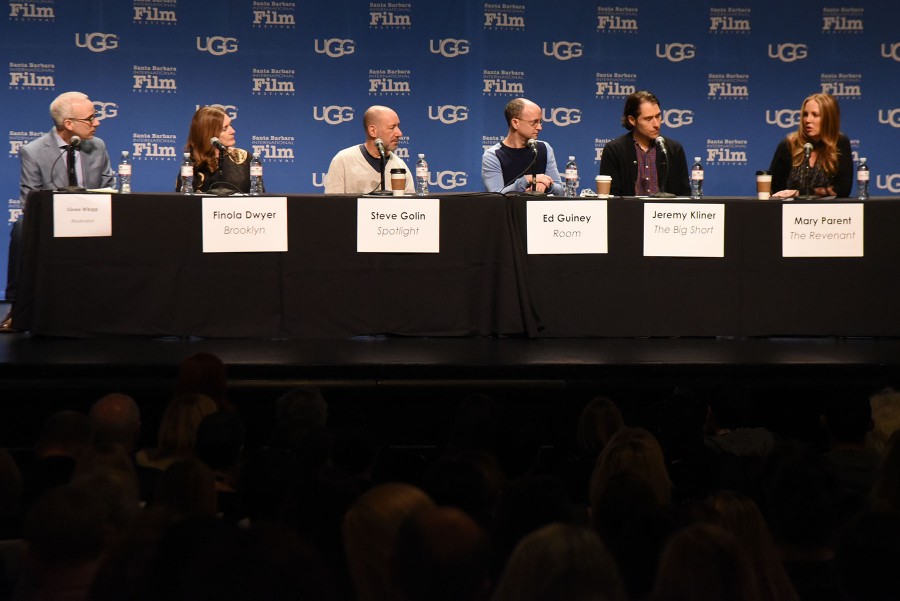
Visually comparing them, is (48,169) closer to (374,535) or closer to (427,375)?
(427,375)

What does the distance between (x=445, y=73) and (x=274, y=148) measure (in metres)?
1.47

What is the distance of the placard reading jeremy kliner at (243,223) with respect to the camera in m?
4.77

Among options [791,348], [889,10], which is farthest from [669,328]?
[889,10]

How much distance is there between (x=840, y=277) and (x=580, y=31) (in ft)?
12.6

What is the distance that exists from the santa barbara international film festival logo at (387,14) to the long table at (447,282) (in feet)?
11.8

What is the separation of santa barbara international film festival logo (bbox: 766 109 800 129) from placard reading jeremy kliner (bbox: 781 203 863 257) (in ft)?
11.4

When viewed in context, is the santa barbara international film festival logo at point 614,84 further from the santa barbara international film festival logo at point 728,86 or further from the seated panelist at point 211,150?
the seated panelist at point 211,150

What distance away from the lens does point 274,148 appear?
7.99 meters

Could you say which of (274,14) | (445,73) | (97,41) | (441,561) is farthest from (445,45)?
(441,561)

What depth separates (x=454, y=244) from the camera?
15.9 feet

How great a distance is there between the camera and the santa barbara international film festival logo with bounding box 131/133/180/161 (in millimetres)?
7848

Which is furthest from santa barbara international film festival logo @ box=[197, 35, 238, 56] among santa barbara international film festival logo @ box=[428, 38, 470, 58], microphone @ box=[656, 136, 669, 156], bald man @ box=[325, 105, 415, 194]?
microphone @ box=[656, 136, 669, 156]

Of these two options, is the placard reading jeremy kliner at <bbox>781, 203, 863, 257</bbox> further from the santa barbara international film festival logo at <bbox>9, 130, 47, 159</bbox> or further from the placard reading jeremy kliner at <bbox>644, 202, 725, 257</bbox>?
the santa barbara international film festival logo at <bbox>9, 130, 47, 159</bbox>

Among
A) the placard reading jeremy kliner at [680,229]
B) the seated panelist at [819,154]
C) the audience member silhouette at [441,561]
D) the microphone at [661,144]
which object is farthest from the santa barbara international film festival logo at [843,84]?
the audience member silhouette at [441,561]
